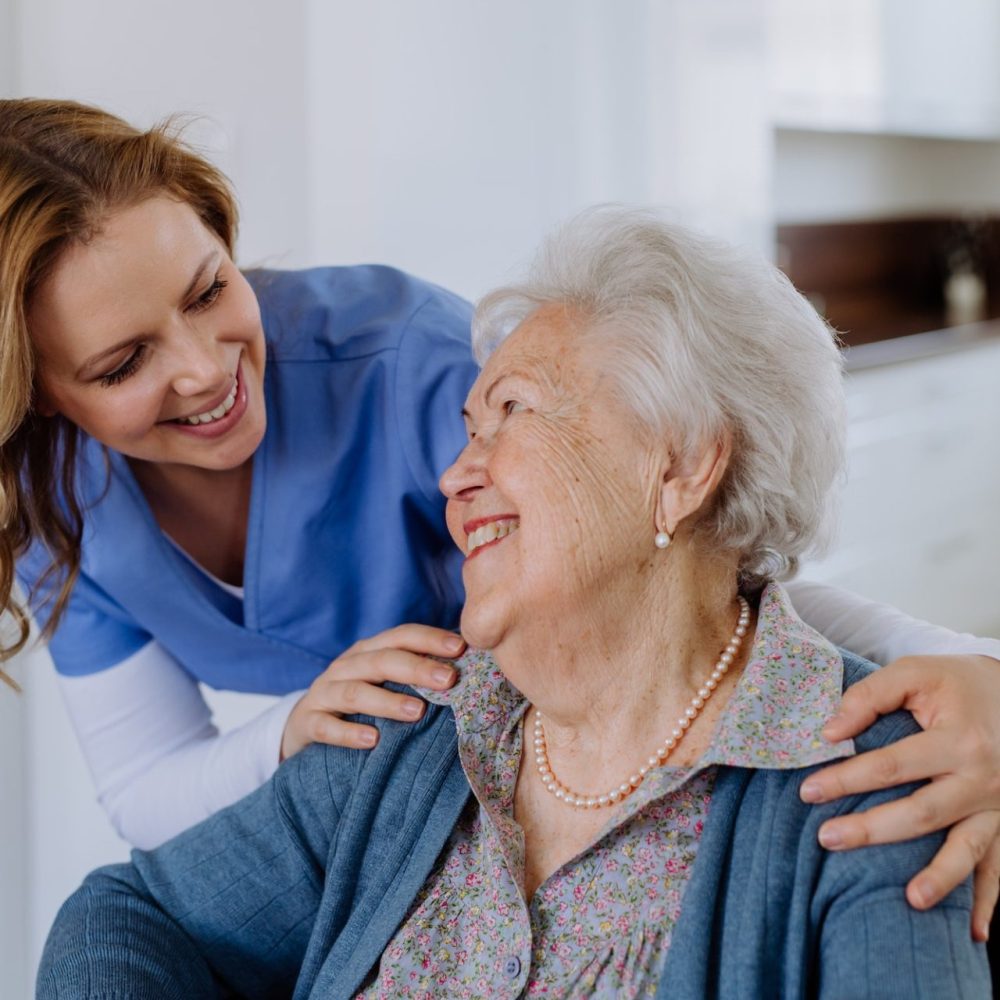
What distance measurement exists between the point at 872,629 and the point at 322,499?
0.70m

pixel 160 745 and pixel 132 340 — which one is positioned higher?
pixel 132 340

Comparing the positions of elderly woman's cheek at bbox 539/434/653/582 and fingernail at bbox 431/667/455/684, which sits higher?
elderly woman's cheek at bbox 539/434/653/582

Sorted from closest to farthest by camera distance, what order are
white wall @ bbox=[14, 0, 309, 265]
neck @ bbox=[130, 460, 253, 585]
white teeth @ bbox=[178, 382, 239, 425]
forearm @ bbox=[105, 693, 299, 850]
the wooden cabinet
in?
white teeth @ bbox=[178, 382, 239, 425] < forearm @ bbox=[105, 693, 299, 850] < neck @ bbox=[130, 460, 253, 585] < white wall @ bbox=[14, 0, 309, 265] < the wooden cabinet

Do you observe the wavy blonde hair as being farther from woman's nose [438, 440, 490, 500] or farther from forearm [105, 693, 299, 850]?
woman's nose [438, 440, 490, 500]

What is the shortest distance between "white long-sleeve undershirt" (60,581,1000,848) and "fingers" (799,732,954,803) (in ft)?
1.46

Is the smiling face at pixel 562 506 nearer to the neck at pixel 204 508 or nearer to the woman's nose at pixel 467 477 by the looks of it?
the woman's nose at pixel 467 477

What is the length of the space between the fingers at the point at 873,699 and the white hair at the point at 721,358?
22cm

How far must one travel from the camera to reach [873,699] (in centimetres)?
113

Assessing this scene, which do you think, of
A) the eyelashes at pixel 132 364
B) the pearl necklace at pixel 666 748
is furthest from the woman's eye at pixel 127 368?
the pearl necklace at pixel 666 748

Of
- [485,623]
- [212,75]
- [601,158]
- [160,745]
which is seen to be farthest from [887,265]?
[485,623]

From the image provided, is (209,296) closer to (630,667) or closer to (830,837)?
(630,667)

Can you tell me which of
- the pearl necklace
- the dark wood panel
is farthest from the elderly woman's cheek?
the dark wood panel

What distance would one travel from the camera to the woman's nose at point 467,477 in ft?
4.32

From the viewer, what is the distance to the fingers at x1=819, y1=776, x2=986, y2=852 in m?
1.06
